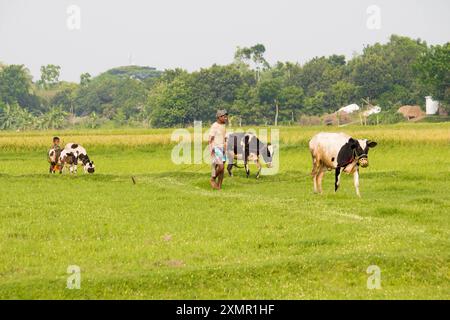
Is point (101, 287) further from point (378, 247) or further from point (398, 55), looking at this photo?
point (398, 55)

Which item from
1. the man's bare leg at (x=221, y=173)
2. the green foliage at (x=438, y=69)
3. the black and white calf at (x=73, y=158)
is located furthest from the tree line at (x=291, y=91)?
the man's bare leg at (x=221, y=173)

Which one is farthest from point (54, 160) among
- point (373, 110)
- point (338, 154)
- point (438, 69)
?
point (373, 110)

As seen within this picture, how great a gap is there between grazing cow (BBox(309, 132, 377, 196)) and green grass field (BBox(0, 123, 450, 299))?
69cm

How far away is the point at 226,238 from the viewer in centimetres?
1573

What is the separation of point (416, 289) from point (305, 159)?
2645cm

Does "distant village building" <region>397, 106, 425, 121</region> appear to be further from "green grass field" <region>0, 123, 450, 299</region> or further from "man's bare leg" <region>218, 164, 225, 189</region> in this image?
"man's bare leg" <region>218, 164, 225, 189</region>

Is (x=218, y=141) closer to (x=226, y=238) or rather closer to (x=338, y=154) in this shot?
(x=338, y=154)

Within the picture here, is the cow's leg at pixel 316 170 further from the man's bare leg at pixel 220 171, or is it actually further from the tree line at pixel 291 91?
the tree line at pixel 291 91

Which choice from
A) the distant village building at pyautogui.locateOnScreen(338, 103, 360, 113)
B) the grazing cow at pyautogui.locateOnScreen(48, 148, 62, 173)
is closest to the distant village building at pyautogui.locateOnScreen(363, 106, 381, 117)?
the distant village building at pyautogui.locateOnScreen(338, 103, 360, 113)

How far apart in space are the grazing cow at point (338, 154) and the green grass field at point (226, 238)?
27.2 inches

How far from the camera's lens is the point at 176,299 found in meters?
11.7

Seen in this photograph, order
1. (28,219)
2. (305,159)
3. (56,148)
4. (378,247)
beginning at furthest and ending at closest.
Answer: (305,159) < (56,148) < (28,219) < (378,247)

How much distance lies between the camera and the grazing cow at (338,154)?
22.4 metres

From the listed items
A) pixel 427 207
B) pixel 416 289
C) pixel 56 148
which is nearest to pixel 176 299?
pixel 416 289
